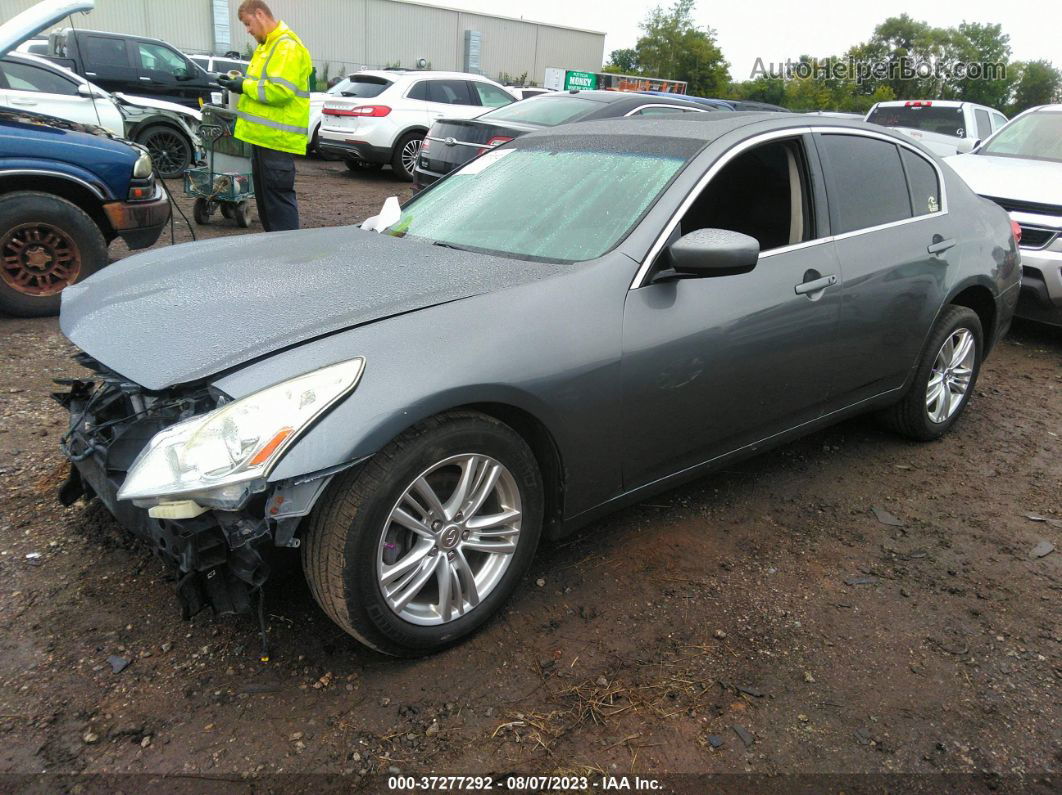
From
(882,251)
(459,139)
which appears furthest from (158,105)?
(882,251)

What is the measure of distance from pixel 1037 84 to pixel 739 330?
6579 centimetres

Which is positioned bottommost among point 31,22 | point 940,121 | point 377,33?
point 940,121

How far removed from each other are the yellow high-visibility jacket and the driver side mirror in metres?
4.16

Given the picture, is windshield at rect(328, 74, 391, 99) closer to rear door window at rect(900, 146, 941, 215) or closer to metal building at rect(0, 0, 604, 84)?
rear door window at rect(900, 146, 941, 215)

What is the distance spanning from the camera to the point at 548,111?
877cm

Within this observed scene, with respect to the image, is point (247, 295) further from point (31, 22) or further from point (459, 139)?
point (459, 139)

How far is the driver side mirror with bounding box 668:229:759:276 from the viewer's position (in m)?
2.67

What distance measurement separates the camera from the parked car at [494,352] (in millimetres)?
2123

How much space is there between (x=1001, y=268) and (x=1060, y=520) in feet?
4.58

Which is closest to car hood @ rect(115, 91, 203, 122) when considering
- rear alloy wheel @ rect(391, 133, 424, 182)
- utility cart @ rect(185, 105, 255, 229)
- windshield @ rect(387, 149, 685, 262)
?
utility cart @ rect(185, 105, 255, 229)

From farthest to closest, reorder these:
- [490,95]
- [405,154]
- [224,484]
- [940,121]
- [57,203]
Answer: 1. [490,95]
2. [940,121]
3. [405,154]
4. [57,203]
5. [224,484]

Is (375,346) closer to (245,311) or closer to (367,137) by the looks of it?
(245,311)

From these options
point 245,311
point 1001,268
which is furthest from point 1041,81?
point 245,311

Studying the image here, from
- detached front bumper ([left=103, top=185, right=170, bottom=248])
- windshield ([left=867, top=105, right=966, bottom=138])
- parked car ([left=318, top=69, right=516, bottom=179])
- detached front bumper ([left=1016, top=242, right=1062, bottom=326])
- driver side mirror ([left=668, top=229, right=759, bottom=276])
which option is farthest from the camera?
windshield ([left=867, top=105, right=966, bottom=138])
